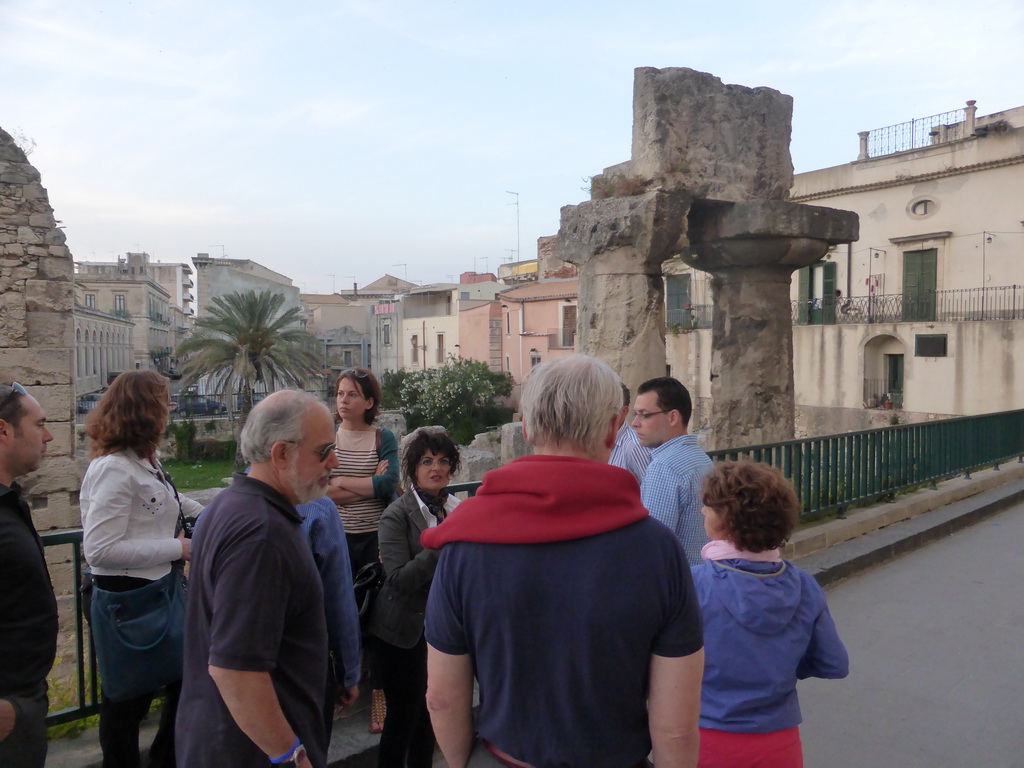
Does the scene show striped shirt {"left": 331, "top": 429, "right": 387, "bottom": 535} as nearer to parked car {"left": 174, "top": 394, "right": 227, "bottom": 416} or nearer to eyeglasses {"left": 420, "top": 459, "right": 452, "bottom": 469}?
eyeglasses {"left": 420, "top": 459, "right": 452, "bottom": 469}

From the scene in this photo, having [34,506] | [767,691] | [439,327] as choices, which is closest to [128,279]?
[439,327]

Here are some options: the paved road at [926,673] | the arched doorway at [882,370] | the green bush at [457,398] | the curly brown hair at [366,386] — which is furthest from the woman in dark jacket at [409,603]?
the green bush at [457,398]

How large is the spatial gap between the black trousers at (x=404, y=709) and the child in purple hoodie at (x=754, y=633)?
1.15 m

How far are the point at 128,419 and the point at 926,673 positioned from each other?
13.8 feet

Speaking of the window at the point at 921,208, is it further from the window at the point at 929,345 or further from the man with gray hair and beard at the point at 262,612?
the man with gray hair and beard at the point at 262,612

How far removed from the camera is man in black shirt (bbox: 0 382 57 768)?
201 cm

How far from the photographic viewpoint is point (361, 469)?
3.59m

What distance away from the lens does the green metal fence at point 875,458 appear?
614 centimetres

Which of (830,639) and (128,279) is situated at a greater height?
(128,279)

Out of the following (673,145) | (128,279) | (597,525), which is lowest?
(597,525)

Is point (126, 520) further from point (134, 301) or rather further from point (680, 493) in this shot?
point (134, 301)

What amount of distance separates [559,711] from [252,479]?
1.03 meters

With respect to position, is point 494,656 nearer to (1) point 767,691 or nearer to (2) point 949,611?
(1) point 767,691

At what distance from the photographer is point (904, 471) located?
303 inches
